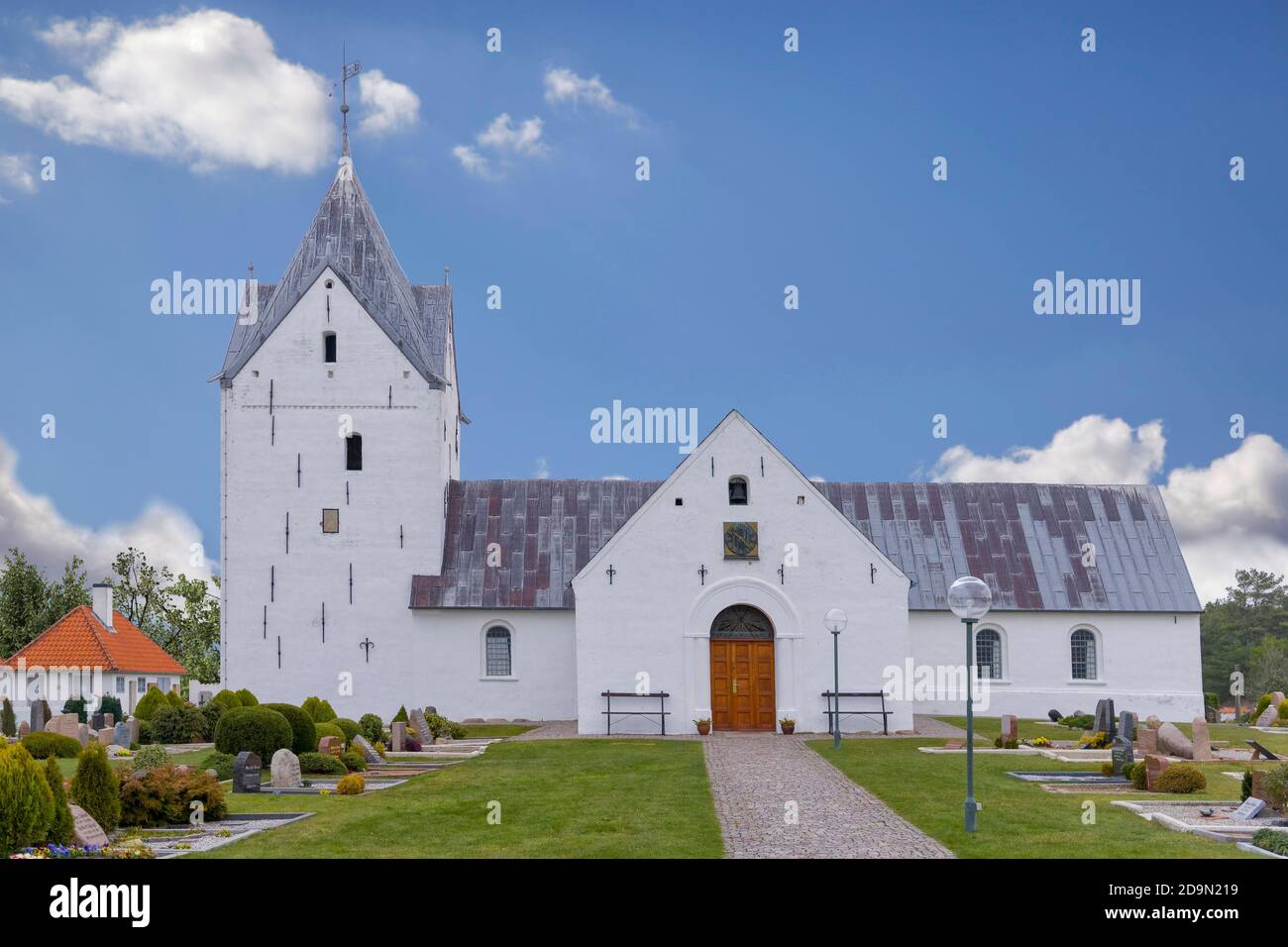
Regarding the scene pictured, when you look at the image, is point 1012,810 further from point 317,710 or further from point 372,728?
point 317,710

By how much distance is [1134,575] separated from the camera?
1451 inches

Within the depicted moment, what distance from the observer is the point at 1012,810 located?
54.2 feet

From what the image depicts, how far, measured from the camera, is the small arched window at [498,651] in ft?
117

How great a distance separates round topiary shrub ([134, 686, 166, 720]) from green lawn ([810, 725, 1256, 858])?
63.2 feet

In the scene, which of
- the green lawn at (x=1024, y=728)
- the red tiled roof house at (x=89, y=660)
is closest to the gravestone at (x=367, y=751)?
the green lawn at (x=1024, y=728)

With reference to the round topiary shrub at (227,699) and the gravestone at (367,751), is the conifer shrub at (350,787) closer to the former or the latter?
the gravestone at (367,751)

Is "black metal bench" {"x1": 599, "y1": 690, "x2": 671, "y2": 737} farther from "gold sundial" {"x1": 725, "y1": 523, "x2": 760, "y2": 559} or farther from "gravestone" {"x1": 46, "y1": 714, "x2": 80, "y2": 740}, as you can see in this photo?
"gravestone" {"x1": 46, "y1": 714, "x2": 80, "y2": 740}

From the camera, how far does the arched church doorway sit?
3036 cm

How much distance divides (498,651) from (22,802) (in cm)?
2292

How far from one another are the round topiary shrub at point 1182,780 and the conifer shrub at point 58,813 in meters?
14.8

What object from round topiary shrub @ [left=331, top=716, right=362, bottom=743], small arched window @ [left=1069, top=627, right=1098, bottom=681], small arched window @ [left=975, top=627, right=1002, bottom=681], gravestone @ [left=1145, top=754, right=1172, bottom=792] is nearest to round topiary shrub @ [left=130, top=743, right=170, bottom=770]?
round topiary shrub @ [left=331, top=716, right=362, bottom=743]
